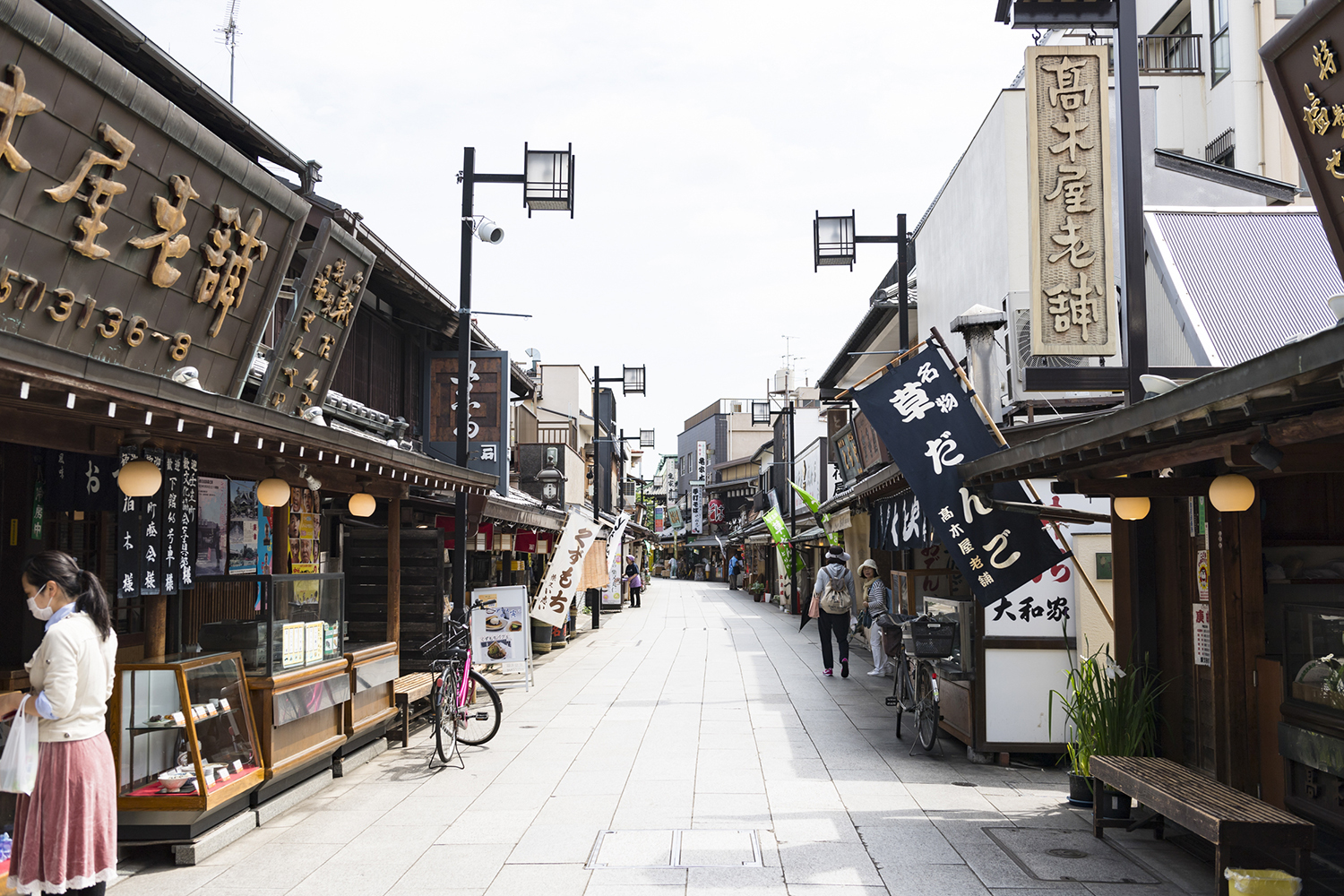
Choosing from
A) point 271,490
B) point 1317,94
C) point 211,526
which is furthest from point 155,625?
point 1317,94

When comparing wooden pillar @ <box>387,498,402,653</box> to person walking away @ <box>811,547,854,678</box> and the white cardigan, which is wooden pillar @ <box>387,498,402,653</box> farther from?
person walking away @ <box>811,547,854,678</box>

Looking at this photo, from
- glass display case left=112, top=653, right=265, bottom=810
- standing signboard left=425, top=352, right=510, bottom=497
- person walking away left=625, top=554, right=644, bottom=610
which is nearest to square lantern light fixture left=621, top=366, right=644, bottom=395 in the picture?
person walking away left=625, top=554, right=644, bottom=610

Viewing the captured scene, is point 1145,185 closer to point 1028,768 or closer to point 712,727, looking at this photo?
point 1028,768

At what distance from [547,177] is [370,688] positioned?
784 centimetres

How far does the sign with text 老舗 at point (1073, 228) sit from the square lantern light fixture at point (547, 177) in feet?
24.6

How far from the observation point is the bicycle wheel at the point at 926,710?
1106cm

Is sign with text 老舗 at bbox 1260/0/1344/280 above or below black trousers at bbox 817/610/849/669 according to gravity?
above

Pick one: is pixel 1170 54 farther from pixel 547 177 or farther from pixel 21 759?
pixel 21 759

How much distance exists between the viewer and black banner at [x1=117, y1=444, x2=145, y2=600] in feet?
24.2

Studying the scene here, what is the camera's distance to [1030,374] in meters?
9.77

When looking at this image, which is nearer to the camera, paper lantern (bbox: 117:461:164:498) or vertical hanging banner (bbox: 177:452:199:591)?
paper lantern (bbox: 117:461:164:498)

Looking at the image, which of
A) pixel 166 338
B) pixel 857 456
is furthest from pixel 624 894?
pixel 857 456

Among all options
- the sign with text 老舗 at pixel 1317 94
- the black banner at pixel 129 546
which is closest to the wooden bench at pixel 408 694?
the black banner at pixel 129 546

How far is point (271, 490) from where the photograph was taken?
9.10 meters
